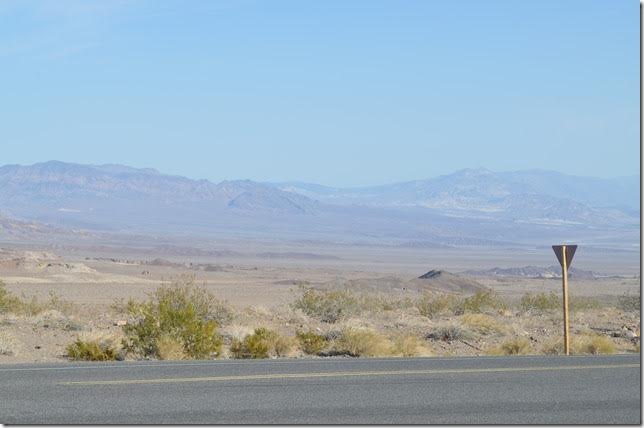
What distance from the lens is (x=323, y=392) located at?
11.9 metres

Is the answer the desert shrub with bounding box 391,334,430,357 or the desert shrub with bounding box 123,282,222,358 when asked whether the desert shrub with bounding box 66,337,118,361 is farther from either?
the desert shrub with bounding box 391,334,430,357

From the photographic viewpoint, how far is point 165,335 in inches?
723

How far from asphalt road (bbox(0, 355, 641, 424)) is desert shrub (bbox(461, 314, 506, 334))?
402 inches

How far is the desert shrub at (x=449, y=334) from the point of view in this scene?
79.1ft

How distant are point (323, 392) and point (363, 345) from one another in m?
7.79

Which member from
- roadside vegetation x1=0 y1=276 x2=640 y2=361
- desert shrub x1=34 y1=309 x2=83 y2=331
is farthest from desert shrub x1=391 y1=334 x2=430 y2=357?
desert shrub x1=34 y1=309 x2=83 y2=331

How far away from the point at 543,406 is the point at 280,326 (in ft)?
54.0

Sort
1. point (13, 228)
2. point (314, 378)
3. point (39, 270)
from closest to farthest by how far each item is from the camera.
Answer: point (314, 378)
point (39, 270)
point (13, 228)

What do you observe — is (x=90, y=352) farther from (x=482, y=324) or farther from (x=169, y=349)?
(x=482, y=324)

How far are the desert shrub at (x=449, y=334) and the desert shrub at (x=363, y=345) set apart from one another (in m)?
4.24

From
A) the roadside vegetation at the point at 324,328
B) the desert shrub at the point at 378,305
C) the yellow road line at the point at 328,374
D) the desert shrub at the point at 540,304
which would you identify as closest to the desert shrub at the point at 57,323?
the roadside vegetation at the point at 324,328

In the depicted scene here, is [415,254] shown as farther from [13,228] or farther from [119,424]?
[119,424]

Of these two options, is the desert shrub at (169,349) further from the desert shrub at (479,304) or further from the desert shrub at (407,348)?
the desert shrub at (479,304)

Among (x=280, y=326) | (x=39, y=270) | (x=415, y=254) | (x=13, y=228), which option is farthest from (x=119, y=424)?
(x=13, y=228)
